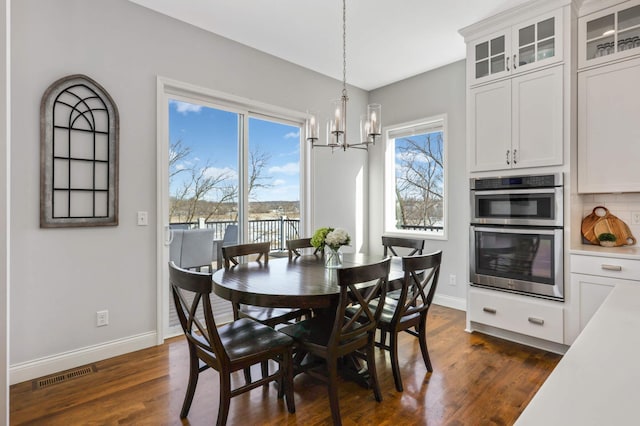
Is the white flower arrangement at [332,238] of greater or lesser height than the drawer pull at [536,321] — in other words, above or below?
above

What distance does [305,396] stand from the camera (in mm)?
2242

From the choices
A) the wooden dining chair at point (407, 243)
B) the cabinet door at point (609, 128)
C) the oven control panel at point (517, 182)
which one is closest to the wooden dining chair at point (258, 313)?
the wooden dining chair at point (407, 243)

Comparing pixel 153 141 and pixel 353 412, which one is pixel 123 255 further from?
pixel 353 412

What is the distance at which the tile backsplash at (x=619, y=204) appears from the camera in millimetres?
2889

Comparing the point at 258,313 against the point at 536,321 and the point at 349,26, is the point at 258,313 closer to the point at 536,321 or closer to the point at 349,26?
the point at 536,321

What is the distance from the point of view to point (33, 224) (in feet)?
8.14

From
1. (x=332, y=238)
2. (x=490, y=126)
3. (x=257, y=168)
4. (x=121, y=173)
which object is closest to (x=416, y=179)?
(x=490, y=126)

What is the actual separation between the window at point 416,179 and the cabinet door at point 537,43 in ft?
3.88

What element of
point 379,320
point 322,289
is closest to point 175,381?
point 322,289

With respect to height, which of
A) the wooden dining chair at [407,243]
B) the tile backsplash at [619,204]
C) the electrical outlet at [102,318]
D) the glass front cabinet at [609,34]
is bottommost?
the electrical outlet at [102,318]

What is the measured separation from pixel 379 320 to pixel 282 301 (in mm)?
842

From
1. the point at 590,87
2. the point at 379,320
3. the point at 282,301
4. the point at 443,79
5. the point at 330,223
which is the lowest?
the point at 379,320

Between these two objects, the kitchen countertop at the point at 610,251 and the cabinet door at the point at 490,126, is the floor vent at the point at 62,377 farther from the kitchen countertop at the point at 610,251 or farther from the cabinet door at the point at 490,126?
the kitchen countertop at the point at 610,251

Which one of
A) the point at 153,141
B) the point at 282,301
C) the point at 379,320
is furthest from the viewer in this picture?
the point at 153,141
